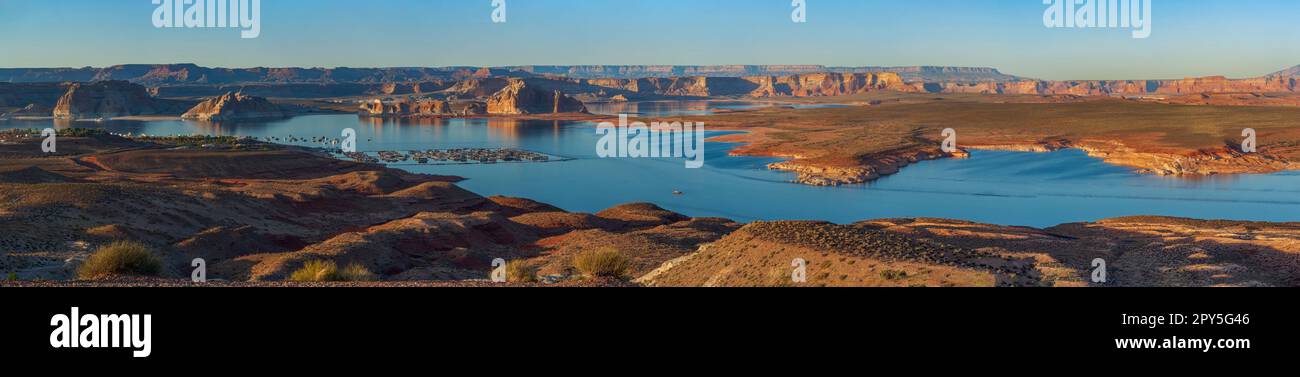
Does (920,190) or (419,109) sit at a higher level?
(419,109)

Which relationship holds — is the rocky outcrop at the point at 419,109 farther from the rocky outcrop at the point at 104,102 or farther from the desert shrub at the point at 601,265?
the desert shrub at the point at 601,265

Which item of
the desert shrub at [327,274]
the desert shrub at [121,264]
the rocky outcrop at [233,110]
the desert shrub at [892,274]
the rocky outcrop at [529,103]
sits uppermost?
the rocky outcrop at [529,103]

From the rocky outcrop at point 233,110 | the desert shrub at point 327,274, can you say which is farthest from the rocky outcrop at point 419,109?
the desert shrub at point 327,274

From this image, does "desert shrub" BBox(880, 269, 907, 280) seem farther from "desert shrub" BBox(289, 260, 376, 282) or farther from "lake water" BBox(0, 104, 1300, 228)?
"lake water" BBox(0, 104, 1300, 228)

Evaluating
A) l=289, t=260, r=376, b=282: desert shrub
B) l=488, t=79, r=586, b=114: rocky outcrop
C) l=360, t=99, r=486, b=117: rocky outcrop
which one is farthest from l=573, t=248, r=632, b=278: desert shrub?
l=488, t=79, r=586, b=114: rocky outcrop

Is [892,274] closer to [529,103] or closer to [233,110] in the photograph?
[233,110]

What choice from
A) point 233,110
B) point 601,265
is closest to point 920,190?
point 601,265
